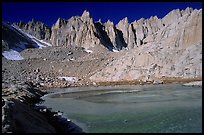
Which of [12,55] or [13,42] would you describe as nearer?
[12,55]

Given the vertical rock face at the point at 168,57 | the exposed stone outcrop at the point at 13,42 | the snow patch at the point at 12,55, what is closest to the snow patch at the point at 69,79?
the vertical rock face at the point at 168,57

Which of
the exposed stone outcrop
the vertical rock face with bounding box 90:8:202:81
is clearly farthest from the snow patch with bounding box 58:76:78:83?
the exposed stone outcrop

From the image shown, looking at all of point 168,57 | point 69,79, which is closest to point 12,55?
point 69,79

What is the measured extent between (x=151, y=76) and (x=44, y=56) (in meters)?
78.8

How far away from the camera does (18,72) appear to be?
109188 mm

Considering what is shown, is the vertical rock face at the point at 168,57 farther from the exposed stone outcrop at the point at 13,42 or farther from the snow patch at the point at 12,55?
the exposed stone outcrop at the point at 13,42

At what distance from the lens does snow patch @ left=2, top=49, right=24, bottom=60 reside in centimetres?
13980

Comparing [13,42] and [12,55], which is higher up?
[13,42]

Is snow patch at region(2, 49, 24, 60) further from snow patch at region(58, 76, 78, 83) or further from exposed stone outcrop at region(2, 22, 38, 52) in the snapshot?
snow patch at region(58, 76, 78, 83)

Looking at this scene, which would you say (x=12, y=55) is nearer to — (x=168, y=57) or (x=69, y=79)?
(x=69, y=79)

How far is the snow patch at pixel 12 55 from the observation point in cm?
13980

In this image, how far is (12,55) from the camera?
480 ft

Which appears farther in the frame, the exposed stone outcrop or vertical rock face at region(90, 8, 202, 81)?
the exposed stone outcrop

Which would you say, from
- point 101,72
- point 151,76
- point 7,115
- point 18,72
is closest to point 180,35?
point 151,76
